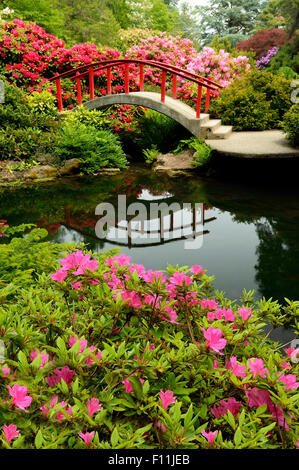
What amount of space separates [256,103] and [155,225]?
236 inches

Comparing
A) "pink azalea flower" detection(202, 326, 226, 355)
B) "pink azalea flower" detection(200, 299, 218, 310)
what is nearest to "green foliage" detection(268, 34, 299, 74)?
"pink azalea flower" detection(200, 299, 218, 310)

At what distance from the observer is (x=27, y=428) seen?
3.98 feet

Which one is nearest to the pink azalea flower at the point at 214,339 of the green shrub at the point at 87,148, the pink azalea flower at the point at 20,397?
the pink azalea flower at the point at 20,397

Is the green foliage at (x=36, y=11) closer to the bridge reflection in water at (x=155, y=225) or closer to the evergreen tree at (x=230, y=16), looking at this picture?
the bridge reflection in water at (x=155, y=225)

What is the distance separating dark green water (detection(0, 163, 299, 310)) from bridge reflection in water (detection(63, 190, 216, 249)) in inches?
2.8

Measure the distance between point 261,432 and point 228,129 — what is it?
9179 millimetres

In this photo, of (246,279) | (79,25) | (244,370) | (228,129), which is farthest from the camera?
(79,25)

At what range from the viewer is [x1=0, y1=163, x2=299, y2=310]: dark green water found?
13.9ft

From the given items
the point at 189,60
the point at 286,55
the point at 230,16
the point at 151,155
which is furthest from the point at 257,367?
the point at 230,16

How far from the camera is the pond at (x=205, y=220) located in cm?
426

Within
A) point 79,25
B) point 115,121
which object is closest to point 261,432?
point 115,121

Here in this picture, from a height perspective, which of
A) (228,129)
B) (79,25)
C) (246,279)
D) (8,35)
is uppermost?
(79,25)
